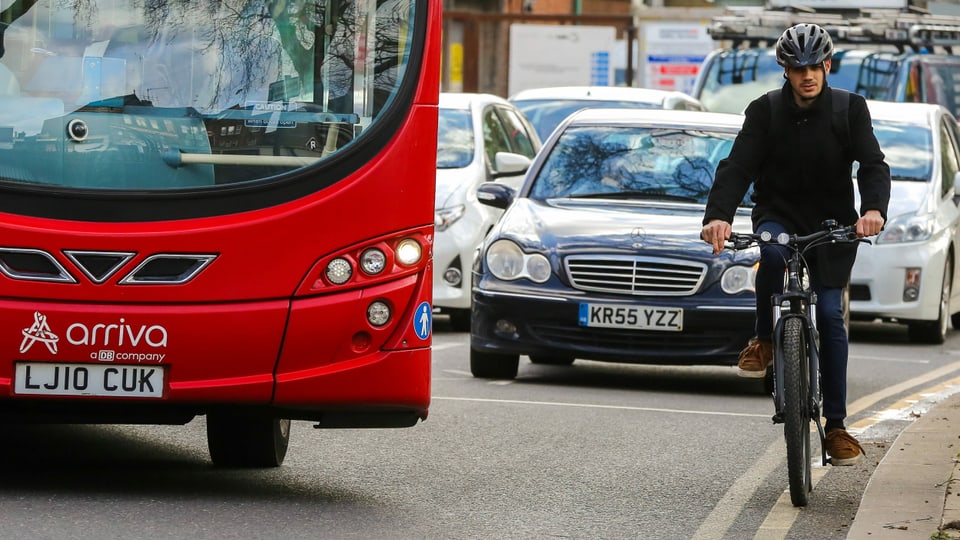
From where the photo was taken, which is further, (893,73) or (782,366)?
(893,73)

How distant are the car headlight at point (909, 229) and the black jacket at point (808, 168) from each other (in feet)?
26.7

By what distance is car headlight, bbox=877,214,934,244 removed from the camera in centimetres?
1620

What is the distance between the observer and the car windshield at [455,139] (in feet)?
55.1

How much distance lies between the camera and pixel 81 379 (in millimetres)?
7383

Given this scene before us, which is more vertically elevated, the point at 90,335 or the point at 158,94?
the point at 158,94

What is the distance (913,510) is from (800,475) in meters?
0.43

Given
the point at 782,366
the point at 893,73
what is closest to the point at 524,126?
the point at 893,73

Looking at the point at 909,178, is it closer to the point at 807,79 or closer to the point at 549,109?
the point at 549,109

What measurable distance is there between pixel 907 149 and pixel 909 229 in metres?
0.90

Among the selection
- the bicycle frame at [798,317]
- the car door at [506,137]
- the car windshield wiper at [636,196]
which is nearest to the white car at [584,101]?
the car door at [506,137]

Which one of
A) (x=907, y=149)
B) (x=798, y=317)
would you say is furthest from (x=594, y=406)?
(x=907, y=149)

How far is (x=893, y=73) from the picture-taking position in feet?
75.7

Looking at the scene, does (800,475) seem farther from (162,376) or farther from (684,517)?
(162,376)

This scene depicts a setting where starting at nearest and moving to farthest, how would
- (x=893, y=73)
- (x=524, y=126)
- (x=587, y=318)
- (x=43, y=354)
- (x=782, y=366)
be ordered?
1. (x=43, y=354)
2. (x=782, y=366)
3. (x=587, y=318)
4. (x=524, y=126)
5. (x=893, y=73)
